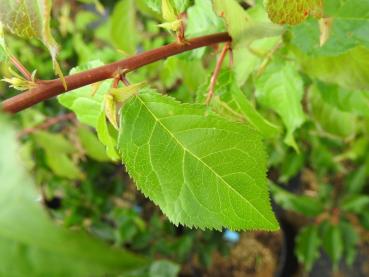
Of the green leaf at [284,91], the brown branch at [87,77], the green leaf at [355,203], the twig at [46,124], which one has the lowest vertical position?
the green leaf at [355,203]

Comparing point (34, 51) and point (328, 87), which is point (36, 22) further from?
point (34, 51)

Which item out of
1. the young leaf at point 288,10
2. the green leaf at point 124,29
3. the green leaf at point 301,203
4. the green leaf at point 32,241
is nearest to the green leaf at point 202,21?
the young leaf at point 288,10

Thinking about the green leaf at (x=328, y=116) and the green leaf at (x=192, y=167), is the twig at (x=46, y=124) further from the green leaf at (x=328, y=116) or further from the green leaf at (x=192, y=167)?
the green leaf at (x=192, y=167)

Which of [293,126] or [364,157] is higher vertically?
[293,126]

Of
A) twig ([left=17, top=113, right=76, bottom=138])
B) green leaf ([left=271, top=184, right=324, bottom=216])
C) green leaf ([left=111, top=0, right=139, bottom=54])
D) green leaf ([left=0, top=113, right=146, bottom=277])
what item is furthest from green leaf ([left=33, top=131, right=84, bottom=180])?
green leaf ([left=0, top=113, right=146, bottom=277])

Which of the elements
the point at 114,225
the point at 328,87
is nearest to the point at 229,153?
the point at 328,87

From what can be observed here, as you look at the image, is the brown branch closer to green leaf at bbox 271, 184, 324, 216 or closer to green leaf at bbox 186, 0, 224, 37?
green leaf at bbox 186, 0, 224, 37

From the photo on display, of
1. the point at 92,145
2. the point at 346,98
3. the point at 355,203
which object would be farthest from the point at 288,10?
the point at 355,203
